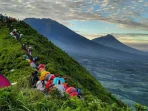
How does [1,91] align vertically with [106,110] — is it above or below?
above

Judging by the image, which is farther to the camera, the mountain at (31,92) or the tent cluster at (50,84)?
the tent cluster at (50,84)

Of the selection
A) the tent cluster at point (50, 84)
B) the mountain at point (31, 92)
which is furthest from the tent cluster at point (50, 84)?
the mountain at point (31, 92)

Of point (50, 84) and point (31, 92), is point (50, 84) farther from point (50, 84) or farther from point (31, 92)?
point (31, 92)

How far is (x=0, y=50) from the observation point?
26.9m

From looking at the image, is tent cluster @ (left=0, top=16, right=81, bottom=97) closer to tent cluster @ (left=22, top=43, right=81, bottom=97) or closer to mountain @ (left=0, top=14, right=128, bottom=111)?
tent cluster @ (left=22, top=43, right=81, bottom=97)

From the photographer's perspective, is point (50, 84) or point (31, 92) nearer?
point (31, 92)

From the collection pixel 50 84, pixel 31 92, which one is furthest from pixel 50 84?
pixel 31 92

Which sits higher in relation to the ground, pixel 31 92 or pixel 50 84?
pixel 31 92

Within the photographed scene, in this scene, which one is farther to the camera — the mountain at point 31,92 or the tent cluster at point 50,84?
the tent cluster at point 50,84

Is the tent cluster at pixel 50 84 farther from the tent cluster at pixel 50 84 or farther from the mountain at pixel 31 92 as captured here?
the mountain at pixel 31 92

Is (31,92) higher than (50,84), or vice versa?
(31,92)

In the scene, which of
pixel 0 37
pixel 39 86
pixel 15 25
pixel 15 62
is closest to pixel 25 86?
pixel 39 86

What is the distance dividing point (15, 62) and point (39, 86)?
9.53 meters

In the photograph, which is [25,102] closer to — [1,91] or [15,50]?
[1,91]
